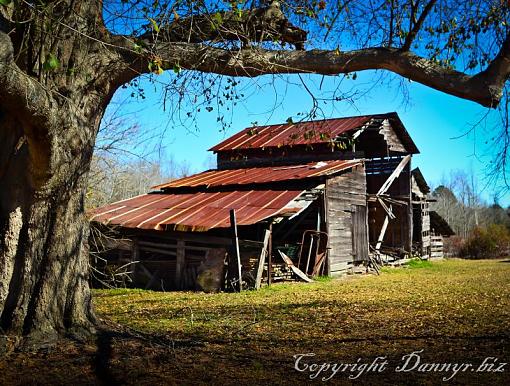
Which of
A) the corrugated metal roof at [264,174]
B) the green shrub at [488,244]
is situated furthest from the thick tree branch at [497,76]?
the green shrub at [488,244]

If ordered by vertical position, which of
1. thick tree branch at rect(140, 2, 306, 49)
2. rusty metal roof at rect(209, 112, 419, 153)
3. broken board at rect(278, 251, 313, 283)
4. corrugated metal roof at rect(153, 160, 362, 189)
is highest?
rusty metal roof at rect(209, 112, 419, 153)

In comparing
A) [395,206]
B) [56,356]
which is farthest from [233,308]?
[395,206]

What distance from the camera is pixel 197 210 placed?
18000 mm

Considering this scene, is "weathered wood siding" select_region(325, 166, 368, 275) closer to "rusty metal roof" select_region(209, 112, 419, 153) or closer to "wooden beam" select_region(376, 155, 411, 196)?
"rusty metal roof" select_region(209, 112, 419, 153)

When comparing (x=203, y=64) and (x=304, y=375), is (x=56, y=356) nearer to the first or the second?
(x=304, y=375)

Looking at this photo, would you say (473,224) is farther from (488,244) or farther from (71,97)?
(71,97)

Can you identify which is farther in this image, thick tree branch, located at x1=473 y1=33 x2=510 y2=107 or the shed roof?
the shed roof

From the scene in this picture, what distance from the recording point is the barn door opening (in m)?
21.4

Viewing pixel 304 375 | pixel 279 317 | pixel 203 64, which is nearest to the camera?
pixel 304 375

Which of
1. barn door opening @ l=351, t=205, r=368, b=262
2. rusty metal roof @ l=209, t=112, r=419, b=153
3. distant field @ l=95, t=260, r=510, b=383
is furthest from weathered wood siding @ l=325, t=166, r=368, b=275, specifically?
distant field @ l=95, t=260, r=510, b=383

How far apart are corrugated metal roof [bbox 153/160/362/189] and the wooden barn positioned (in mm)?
52

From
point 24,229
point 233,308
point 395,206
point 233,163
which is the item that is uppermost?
point 233,163

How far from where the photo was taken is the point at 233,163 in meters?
25.5

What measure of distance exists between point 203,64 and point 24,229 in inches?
127
